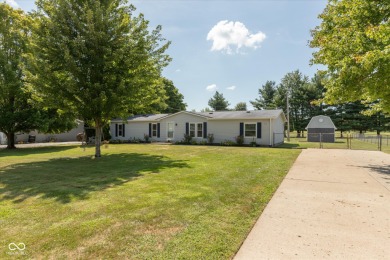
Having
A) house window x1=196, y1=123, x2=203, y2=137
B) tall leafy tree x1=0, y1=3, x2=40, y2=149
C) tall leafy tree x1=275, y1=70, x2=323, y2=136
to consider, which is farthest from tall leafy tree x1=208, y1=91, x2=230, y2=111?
tall leafy tree x1=0, y1=3, x2=40, y2=149

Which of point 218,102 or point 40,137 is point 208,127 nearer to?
point 40,137

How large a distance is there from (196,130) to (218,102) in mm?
36742

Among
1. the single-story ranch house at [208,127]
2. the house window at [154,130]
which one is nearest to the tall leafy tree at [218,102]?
the single-story ranch house at [208,127]

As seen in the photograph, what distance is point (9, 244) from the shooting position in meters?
2.98

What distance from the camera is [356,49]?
7.87m

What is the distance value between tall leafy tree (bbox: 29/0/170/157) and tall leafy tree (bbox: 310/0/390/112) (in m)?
8.45

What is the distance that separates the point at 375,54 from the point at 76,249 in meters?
8.79

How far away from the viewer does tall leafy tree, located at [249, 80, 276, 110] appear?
164 ft

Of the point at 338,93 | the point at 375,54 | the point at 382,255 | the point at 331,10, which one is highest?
the point at 331,10

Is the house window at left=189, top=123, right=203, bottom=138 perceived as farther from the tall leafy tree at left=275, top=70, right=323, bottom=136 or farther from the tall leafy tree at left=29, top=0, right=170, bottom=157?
the tall leafy tree at left=275, top=70, right=323, bottom=136

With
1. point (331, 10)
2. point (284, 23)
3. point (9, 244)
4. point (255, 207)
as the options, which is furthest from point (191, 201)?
point (284, 23)

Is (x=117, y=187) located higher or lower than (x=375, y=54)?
lower

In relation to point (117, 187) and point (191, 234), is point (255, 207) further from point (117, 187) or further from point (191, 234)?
point (117, 187)

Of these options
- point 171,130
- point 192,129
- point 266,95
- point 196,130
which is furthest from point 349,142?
point 266,95
